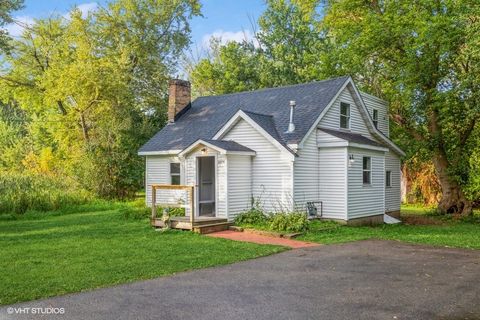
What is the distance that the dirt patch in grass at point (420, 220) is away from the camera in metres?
17.5

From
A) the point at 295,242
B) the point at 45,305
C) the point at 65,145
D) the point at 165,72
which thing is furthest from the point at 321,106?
the point at 65,145

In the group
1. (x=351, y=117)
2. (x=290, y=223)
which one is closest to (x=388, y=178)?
(x=351, y=117)

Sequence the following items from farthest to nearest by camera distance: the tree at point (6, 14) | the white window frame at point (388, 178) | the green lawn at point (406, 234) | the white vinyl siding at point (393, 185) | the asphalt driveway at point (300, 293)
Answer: the white window frame at point (388, 178), the white vinyl siding at point (393, 185), the tree at point (6, 14), the green lawn at point (406, 234), the asphalt driveway at point (300, 293)

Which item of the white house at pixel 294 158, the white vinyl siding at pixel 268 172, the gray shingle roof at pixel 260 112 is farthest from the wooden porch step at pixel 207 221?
the gray shingle roof at pixel 260 112

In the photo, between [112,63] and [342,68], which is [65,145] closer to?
[112,63]

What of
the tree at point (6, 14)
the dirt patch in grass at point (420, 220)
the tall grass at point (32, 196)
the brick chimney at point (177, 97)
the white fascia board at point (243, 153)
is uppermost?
the tree at point (6, 14)

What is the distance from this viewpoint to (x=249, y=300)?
19.9 feet

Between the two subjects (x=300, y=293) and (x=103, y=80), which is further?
(x=103, y=80)

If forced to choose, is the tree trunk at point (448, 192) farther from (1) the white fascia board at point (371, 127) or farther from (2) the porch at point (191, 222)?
(2) the porch at point (191, 222)

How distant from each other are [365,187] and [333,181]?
→ 1703 millimetres

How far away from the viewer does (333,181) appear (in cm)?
1525

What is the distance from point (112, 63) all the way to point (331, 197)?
749 inches

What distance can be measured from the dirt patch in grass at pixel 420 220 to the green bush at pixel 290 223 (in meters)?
6.62

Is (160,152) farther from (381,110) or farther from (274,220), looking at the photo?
(381,110)
